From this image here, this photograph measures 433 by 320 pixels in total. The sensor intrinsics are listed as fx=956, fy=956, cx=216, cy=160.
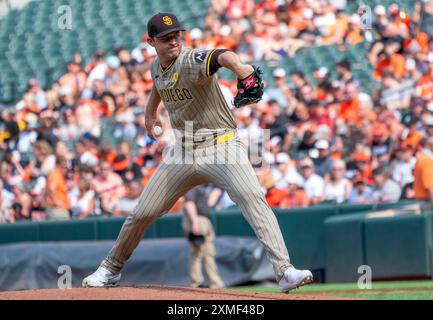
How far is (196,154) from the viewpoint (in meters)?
6.25

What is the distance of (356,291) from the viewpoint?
9.30 m

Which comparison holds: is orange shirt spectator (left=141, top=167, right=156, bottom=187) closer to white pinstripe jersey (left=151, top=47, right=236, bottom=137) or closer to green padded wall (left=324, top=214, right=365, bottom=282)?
green padded wall (left=324, top=214, right=365, bottom=282)

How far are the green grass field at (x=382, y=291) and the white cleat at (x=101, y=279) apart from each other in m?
1.57

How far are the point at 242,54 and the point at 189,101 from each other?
926 cm

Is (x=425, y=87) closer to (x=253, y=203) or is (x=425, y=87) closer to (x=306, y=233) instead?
(x=306, y=233)

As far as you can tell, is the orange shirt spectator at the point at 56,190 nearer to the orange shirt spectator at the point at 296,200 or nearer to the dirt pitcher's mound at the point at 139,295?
the orange shirt spectator at the point at 296,200

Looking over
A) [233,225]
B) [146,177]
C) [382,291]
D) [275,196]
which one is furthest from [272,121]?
[382,291]

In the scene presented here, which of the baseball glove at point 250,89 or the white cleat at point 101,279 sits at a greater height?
the baseball glove at point 250,89

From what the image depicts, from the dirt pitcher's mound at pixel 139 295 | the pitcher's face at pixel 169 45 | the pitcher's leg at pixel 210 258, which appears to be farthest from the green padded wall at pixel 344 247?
the pitcher's face at pixel 169 45

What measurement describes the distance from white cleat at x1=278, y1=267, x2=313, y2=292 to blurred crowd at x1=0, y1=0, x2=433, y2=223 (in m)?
5.85

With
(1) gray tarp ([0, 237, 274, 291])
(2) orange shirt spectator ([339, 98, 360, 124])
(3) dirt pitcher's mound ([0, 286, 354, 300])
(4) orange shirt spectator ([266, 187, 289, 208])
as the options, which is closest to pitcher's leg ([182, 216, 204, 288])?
(1) gray tarp ([0, 237, 274, 291])

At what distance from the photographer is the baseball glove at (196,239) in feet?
36.4

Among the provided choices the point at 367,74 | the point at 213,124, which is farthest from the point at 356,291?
the point at 367,74
